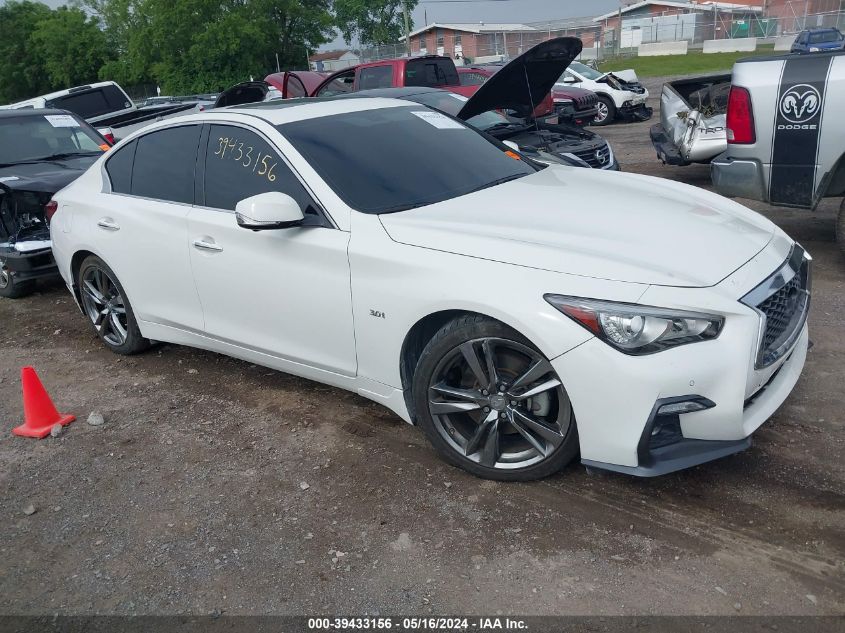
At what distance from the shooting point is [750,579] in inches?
108

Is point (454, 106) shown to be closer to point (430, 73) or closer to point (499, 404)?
point (430, 73)

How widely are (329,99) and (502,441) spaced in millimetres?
2504

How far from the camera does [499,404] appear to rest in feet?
10.9

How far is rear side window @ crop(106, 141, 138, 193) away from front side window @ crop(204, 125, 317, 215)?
0.88 metres

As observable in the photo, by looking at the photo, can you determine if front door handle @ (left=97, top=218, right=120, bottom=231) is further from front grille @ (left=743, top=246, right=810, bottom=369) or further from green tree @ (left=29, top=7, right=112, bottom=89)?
green tree @ (left=29, top=7, right=112, bottom=89)

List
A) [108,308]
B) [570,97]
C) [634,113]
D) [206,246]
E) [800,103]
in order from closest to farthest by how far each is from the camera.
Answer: [206,246] → [108,308] → [800,103] → [570,97] → [634,113]

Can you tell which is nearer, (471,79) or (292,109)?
(292,109)

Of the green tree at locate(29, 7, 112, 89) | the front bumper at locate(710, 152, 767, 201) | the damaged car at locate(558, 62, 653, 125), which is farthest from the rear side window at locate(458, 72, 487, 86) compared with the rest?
the green tree at locate(29, 7, 112, 89)

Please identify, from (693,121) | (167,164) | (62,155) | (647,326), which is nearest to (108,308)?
(167,164)

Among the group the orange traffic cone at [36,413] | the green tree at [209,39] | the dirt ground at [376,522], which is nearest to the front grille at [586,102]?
the dirt ground at [376,522]

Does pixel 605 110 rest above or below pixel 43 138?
below

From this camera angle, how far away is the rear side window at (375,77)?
13156 mm

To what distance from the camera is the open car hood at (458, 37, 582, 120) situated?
22.3 ft

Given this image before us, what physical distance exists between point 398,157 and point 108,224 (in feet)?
6.88
